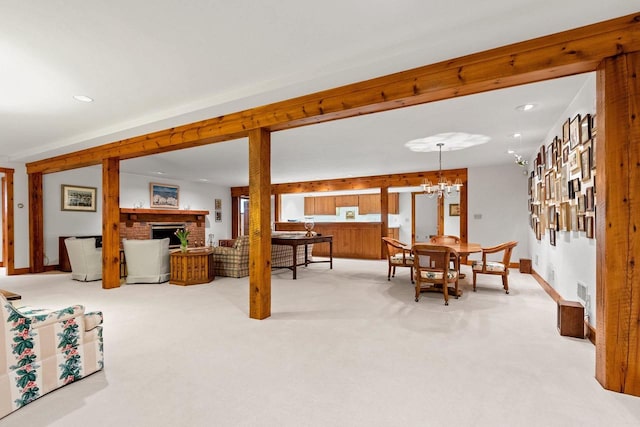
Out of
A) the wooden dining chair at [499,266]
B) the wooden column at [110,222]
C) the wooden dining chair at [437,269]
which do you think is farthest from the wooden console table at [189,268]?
the wooden dining chair at [499,266]

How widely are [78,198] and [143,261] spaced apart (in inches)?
149

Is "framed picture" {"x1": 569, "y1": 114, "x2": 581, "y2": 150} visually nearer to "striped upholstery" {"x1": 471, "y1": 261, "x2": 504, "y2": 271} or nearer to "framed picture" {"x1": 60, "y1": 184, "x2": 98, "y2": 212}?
"striped upholstery" {"x1": 471, "y1": 261, "x2": 504, "y2": 271}

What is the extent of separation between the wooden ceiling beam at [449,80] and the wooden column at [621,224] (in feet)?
0.53

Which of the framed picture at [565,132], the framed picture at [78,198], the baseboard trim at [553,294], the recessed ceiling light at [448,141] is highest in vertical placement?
the recessed ceiling light at [448,141]

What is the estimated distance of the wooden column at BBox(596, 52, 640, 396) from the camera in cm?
192

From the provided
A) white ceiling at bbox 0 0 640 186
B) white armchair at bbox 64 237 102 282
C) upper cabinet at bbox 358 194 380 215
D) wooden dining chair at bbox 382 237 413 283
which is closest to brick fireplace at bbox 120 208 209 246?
white armchair at bbox 64 237 102 282

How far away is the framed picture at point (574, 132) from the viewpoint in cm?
313

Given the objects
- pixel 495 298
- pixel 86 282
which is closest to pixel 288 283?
pixel 495 298

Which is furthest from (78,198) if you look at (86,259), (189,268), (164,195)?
(189,268)

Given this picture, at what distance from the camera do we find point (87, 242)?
219 inches

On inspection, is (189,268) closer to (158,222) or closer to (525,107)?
(158,222)

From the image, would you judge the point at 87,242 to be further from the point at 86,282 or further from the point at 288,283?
the point at 288,283

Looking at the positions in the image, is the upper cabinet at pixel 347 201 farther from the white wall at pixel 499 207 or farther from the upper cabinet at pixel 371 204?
the white wall at pixel 499 207

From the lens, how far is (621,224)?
76.6 inches
